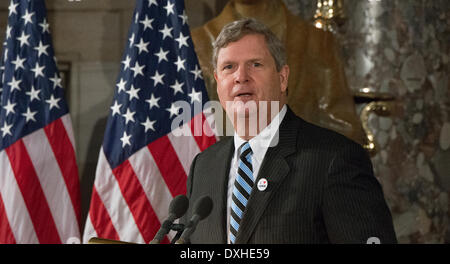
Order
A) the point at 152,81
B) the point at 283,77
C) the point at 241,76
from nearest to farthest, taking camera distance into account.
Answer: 1. the point at 241,76
2. the point at 283,77
3. the point at 152,81

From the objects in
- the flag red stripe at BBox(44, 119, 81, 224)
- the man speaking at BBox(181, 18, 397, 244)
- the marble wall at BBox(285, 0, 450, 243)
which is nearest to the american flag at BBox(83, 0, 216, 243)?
the flag red stripe at BBox(44, 119, 81, 224)

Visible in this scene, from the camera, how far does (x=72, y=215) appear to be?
3779 mm

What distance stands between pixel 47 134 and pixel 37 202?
0.41m

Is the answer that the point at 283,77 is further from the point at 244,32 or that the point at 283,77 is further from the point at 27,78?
the point at 27,78

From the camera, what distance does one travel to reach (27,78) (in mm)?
3920

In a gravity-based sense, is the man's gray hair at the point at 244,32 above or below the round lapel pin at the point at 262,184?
above

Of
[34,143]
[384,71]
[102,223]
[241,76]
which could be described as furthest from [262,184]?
[384,71]

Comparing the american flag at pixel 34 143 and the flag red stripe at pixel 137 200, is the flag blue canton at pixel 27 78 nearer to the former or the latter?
the american flag at pixel 34 143

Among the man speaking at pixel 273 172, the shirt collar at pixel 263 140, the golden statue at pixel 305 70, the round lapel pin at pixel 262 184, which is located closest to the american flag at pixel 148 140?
the golden statue at pixel 305 70

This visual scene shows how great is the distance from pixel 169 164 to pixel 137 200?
10.8 inches

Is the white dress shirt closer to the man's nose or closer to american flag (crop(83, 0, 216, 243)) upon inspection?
the man's nose

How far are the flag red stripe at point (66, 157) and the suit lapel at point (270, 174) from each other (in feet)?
6.63

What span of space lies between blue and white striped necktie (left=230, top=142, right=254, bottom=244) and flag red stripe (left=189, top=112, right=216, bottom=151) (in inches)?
63.0

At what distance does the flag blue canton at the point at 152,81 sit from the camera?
3758 millimetres
